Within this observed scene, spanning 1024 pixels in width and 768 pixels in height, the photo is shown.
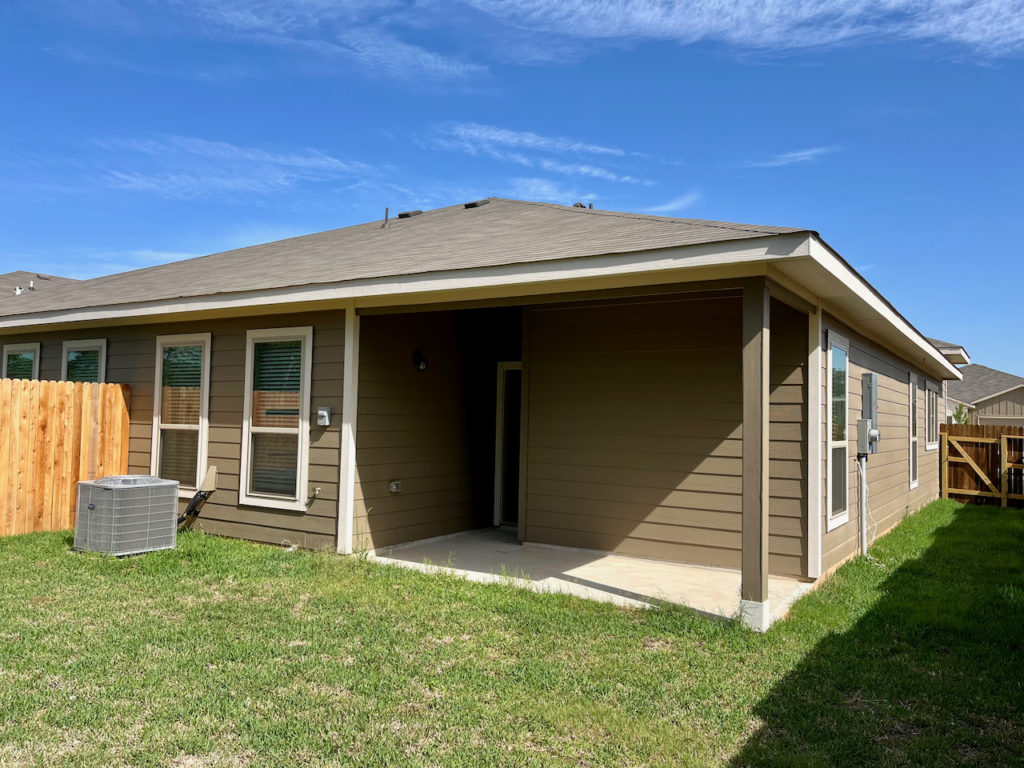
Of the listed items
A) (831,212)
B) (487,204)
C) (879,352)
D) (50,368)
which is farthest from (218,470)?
(831,212)

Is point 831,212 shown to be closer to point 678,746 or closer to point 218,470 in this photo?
point 218,470

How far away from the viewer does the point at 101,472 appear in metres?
7.83

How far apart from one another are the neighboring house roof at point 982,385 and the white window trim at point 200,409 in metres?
30.2

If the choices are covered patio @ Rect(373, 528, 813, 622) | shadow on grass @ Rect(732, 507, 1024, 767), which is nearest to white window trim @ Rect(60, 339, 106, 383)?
covered patio @ Rect(373, 528, 813, 622)

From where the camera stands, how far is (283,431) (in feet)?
22.1

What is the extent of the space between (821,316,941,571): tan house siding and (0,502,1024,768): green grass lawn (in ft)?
3.70

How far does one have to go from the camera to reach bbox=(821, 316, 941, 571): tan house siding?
6.38 metres

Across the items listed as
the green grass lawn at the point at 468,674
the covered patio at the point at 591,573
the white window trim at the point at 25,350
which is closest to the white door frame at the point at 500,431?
the covered patio at the point at 591,573

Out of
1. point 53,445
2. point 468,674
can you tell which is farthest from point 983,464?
point 53,445

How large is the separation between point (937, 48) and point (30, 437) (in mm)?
12591

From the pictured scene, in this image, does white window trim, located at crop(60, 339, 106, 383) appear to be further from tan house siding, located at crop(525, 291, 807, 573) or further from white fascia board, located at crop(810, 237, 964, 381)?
white fascia board, located at crop(810, 237, 964, 381)

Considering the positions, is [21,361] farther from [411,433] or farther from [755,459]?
[755,459]

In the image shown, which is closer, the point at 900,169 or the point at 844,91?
the point at 844,91

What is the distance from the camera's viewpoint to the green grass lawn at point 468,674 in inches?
111
